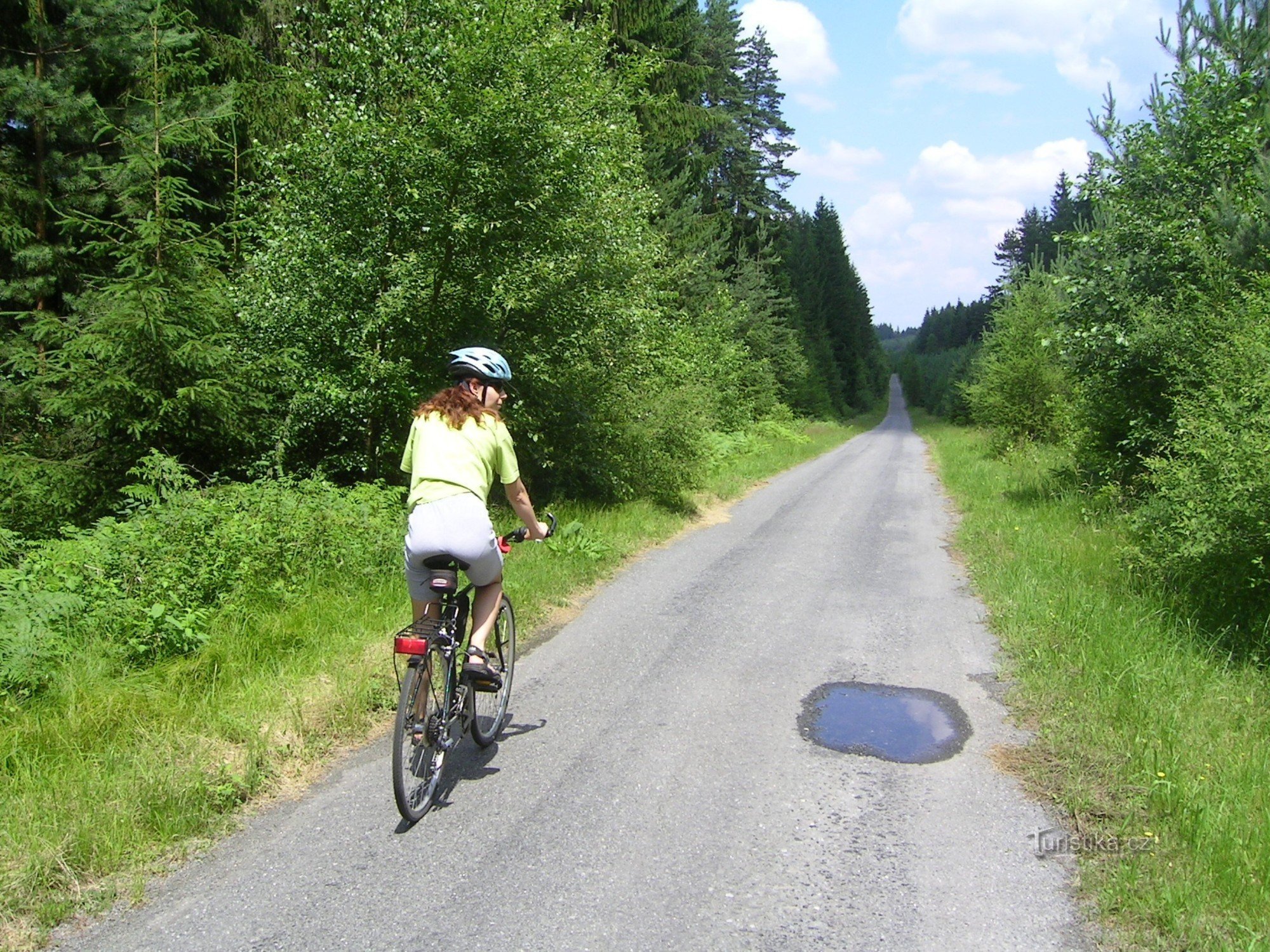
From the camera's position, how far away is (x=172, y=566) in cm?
646

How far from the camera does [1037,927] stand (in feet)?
10.8

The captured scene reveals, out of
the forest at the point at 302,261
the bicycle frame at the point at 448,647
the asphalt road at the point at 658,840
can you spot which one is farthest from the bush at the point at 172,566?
the bicycle frame at the point at 448,647

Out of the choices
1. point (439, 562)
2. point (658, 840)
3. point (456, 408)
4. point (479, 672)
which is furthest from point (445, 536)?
point (658, 840)

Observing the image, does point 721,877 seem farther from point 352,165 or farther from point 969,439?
point 969,439

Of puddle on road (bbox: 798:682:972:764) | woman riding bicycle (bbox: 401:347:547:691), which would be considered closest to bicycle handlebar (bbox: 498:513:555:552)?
woman riding bicycle (bbox: 401:347:547:691)

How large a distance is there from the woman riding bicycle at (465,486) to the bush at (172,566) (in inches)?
91.7

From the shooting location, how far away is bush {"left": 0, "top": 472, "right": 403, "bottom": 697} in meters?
5.64

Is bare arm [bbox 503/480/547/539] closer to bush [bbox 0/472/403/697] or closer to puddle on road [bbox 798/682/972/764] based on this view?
puddle on road [bbox 798/682/972/764]

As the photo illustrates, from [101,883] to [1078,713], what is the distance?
5.17 m

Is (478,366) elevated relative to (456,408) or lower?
elevated

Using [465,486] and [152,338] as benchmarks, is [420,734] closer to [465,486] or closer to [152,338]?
[465,486]

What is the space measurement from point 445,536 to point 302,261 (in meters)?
7.36

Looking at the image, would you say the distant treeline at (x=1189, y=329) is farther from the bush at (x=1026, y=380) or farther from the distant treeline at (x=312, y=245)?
the bush at (x=1026, y=380)

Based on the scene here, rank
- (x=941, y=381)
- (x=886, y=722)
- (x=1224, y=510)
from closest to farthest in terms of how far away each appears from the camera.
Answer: (x=886, y=722) < (x=1224, y=510) < (x=941, y=381)
